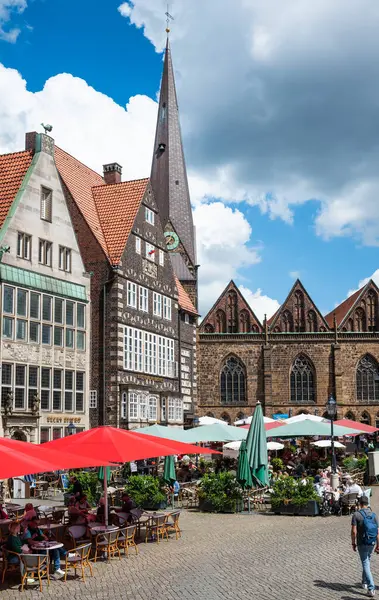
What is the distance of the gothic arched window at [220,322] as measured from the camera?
6203 centimetres

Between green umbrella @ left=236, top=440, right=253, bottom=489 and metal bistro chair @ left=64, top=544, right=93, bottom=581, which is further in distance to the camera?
green umbrella @ left=236, top=440, right=253, bottom=489

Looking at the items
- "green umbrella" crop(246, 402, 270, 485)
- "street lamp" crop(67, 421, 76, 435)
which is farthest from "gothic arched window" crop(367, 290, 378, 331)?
"green umbrella" crop(246, 402, 270, 485)

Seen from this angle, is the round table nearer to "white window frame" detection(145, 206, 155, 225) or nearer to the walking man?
the walking man

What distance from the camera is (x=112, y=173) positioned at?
145 feet

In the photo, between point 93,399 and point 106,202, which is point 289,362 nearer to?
point 106,202

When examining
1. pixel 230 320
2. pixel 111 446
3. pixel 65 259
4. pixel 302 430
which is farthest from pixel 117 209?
pixel 230 320

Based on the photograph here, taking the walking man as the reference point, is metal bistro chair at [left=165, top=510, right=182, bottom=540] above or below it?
below

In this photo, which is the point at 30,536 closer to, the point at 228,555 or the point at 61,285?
the point at 228,555

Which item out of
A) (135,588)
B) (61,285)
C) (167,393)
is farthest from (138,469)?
(135,588)

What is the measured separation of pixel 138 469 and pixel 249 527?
11314 millimetres

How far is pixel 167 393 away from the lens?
3909cm

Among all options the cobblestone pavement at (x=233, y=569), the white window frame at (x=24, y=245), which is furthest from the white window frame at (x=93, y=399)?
the cobblestone pavement at (x=233, y=569)

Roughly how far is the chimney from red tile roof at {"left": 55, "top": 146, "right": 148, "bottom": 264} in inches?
134

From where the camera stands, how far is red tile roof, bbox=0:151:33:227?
2925cm
